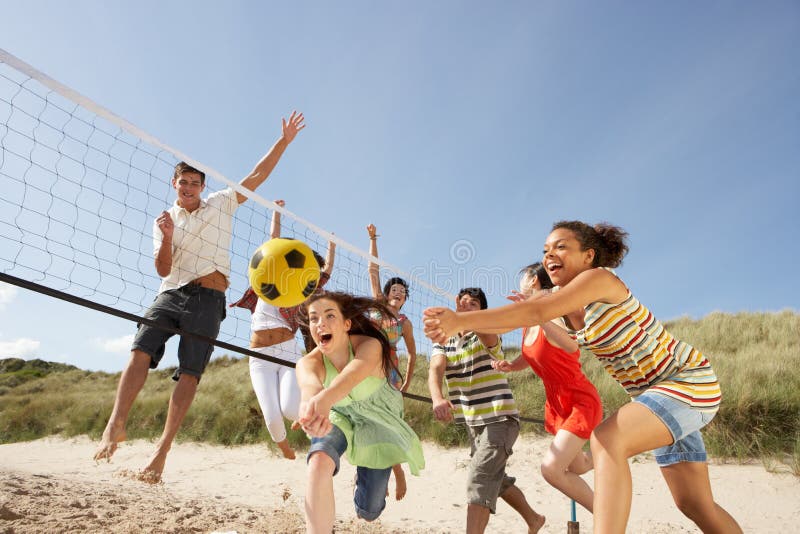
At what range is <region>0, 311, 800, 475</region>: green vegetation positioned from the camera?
6.71 metres

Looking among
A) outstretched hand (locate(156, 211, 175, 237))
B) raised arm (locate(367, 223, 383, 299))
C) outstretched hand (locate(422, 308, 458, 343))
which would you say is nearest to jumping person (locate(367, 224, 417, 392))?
raised arm (locate(367, 223, 383, 299))

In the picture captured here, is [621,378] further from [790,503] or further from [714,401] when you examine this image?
[790,503]

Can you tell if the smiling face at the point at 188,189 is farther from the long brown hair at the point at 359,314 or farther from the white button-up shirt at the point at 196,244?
the long brown hair at the point at 359,314

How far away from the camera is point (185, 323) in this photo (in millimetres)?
3789

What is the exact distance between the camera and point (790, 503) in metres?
5.56

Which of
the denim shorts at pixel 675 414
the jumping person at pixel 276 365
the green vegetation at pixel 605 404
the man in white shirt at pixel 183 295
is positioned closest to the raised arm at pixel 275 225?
the jumping person at pixel 276 365

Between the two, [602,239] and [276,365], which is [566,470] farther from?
[276,365]

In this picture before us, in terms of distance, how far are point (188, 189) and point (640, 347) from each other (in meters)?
3.13

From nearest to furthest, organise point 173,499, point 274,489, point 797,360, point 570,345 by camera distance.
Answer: point 570,345
point 173,499
point 274,489
point 797,360

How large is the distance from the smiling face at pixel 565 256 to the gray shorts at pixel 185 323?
2.38m

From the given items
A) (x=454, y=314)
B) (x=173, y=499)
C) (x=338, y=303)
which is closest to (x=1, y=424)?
(x=173, y=499)

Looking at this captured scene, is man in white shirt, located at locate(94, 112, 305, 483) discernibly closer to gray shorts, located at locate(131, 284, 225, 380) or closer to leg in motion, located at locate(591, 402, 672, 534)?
gray shorts, located at locate(131, 284, 225, 380)

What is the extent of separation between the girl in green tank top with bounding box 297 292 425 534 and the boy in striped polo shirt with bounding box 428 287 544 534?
0.64m

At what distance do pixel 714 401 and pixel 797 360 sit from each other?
801cm
